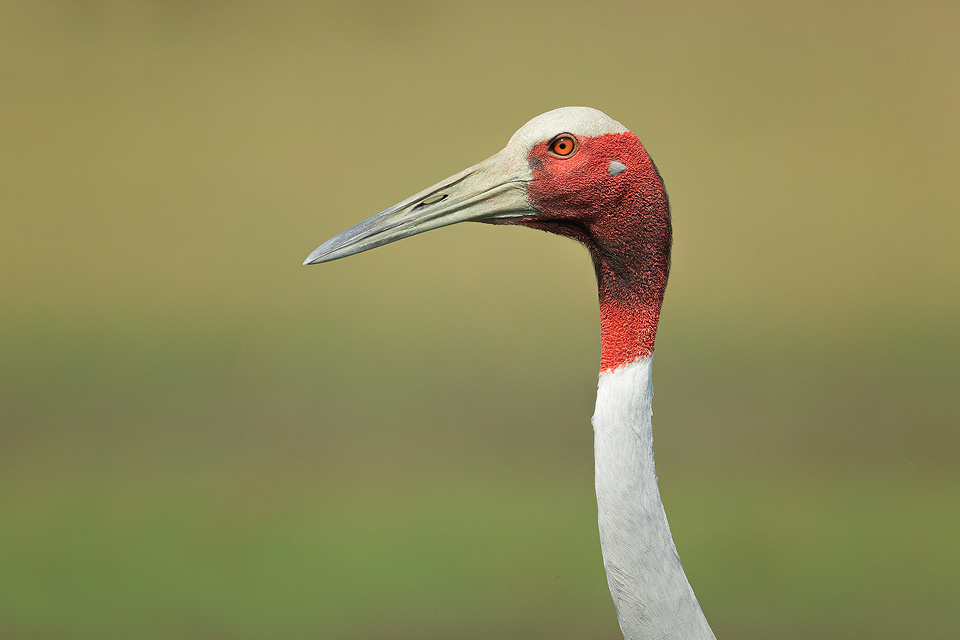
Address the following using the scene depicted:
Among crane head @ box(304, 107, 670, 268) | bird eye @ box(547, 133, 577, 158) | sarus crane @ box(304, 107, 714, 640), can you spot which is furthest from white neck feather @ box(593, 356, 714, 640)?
bird eye @ box(547, 133, 577, 158)

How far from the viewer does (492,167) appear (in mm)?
1581

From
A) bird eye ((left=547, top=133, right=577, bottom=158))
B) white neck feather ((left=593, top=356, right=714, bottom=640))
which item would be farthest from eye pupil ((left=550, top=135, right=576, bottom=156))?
white neck feather ((left=593, top=356, right=714, bottom=640))

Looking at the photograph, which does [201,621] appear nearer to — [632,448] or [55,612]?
[55,612]

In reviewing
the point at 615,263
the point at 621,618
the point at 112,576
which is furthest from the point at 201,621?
the point at 615,263

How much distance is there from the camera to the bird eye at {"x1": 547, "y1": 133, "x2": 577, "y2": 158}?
60.6 inches

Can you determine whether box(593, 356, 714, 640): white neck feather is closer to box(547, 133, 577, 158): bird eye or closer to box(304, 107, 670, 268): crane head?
box(304, 107, 670, 268): crane head

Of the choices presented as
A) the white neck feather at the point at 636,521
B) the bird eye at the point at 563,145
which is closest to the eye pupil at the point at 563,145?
the bird eye at the point at 563,145

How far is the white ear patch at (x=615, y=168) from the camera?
5.04 feet

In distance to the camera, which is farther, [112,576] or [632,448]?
[112,576]

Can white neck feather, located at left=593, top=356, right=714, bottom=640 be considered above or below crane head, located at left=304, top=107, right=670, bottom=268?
below

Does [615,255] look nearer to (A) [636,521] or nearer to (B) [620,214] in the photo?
(B) [620,214]

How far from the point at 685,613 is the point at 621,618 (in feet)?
0.35

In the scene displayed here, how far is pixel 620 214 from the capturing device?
1.55m

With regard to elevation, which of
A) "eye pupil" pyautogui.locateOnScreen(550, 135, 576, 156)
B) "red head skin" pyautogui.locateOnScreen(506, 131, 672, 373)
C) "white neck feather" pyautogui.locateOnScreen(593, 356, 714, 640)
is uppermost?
"eye pupil" pyautogui.locateOnScreen(550, 135, 576, 156)
